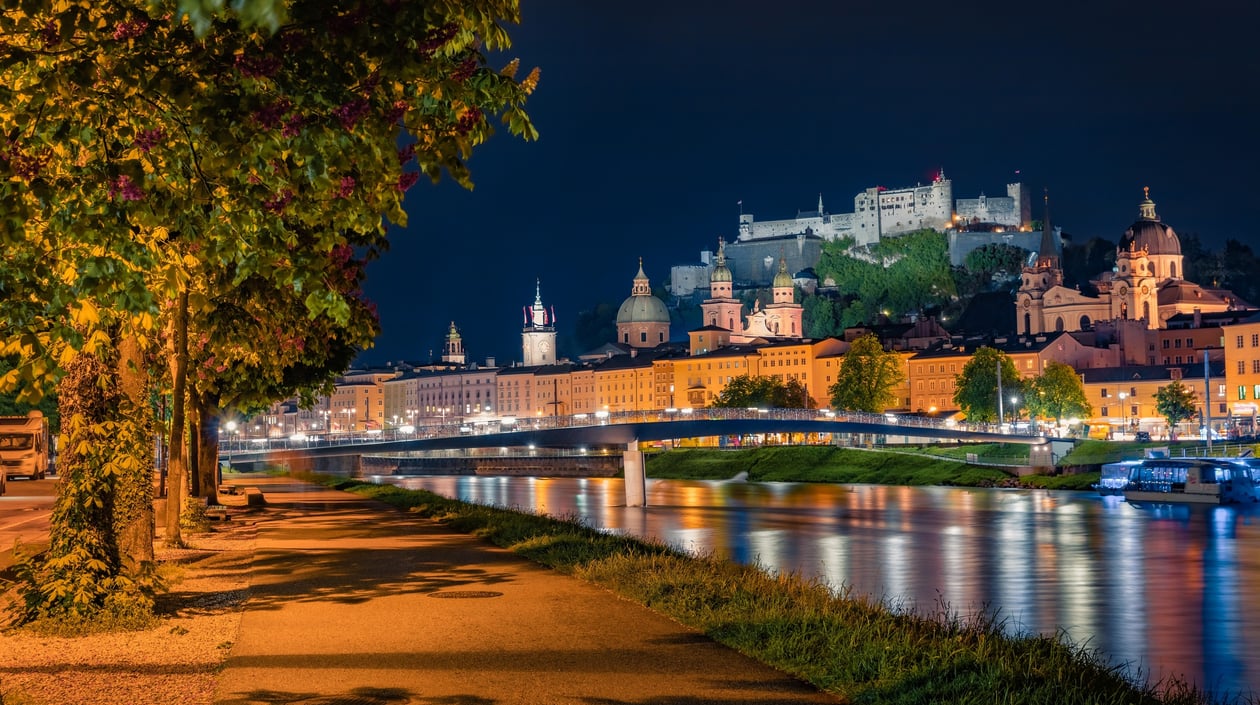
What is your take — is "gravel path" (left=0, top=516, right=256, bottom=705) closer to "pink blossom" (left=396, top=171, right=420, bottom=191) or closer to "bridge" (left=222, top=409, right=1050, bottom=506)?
"pink blossom" (left=396, top=171, right=420, bottom=191)

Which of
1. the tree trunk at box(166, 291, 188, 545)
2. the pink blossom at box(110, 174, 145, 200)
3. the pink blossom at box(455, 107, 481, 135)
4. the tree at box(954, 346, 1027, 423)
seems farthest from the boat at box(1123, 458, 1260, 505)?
the pink blossom at box(110, 174, 145, 200)

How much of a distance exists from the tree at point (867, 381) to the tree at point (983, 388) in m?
6.11

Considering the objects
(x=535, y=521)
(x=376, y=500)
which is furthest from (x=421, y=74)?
(x=376, y=500)

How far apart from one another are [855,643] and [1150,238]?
13965 centimetres

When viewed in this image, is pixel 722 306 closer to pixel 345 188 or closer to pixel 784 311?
pixel 784 311

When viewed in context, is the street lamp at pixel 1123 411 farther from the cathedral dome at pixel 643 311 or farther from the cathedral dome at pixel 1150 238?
the cathedral dome at pixel 643 311

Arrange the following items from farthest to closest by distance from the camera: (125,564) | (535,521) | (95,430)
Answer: (535,521) → (125,564) → (95,430)

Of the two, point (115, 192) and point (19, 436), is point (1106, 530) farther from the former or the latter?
point (115, 192)

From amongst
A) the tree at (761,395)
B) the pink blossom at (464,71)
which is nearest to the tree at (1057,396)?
the tree at (761,395)

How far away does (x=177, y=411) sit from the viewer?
1780 centimetres

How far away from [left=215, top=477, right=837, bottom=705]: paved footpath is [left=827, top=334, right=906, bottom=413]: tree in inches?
3592

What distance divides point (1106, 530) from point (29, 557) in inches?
1313

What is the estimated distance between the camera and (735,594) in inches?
524

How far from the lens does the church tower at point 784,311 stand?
588ft
